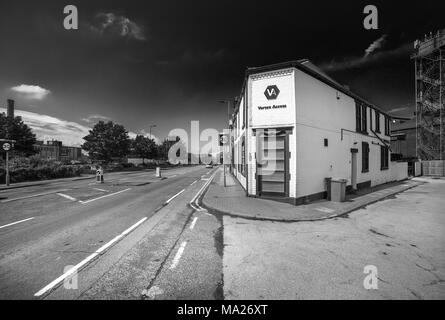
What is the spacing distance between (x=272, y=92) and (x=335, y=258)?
7.90 metres

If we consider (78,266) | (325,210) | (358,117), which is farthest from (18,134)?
(358,117)

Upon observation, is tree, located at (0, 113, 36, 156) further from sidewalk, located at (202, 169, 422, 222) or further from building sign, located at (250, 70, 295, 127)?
building sign, located at (250, 70, 295, 127)

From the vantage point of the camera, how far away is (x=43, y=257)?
4.18 meters

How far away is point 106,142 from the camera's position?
37.3m

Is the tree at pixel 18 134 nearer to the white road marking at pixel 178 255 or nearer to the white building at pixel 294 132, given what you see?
the white building at pixel 294 132

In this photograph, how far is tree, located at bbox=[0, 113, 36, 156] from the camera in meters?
27.2

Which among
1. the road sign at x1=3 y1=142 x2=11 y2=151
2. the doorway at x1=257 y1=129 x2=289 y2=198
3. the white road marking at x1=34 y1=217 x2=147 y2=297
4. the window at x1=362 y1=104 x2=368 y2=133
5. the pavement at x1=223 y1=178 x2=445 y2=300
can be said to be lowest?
the pavement at x1=223 y1=178 x2=445 y2=300

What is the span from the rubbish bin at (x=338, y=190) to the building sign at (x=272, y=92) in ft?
17.8

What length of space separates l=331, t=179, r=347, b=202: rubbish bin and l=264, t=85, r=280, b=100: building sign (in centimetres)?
543

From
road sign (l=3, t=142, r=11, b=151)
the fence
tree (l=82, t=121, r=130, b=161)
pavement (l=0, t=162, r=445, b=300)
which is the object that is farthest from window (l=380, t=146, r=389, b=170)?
tree (l=82, t=121, r=130, b=161)
